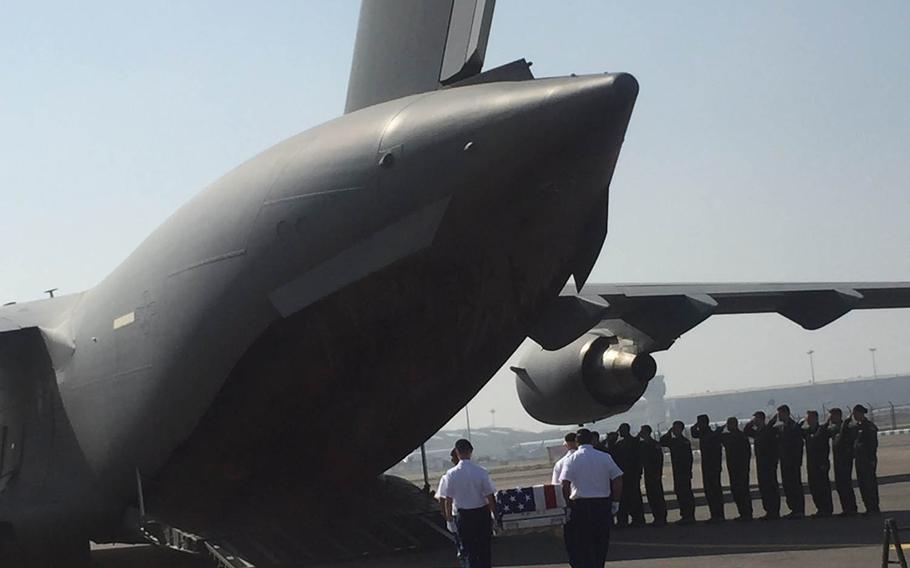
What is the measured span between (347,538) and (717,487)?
15.9 ft

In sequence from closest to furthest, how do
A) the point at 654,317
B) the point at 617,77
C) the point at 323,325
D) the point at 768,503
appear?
the point at 617,77 < the point at 323,325 < the point at 768,503 < the point at 654,317

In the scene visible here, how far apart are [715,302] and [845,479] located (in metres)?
2.59

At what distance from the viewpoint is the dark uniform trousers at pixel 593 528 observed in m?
9.69

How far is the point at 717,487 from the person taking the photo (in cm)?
1458

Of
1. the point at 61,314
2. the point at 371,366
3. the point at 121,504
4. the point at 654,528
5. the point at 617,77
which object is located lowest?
the point at 654,528

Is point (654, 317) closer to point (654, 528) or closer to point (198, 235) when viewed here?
point (654, 528)

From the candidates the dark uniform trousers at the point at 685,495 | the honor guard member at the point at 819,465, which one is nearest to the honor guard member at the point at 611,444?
the dark uniform trousers at the point at 685,495

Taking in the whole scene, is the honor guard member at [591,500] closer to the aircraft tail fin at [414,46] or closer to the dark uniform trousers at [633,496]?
the aircraft tail fin at [414,46]

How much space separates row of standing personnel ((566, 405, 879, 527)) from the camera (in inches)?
544

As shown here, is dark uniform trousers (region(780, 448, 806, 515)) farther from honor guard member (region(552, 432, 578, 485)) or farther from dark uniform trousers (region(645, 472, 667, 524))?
honor guard member (region(552, 432, 578, 485))

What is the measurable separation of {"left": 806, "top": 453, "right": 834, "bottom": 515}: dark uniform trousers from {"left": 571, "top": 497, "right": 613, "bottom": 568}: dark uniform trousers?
508 centimetres

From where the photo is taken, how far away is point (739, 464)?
1441 centimetres

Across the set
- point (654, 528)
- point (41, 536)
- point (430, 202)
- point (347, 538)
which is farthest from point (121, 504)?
point (654, 528)

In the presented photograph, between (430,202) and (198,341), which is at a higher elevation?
(430,202)
